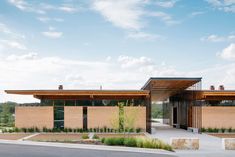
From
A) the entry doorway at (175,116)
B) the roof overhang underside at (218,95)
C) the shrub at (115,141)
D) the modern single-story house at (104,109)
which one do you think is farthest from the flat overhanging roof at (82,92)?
the shrub at (115,141)

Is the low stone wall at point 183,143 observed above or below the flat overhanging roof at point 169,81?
below

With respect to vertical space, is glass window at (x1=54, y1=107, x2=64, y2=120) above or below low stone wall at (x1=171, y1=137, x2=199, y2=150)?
above

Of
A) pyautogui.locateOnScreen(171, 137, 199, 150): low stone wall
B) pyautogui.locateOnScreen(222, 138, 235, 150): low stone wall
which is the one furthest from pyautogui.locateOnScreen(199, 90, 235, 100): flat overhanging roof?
pyautogui.locateOnScreen(171, 137, 199, 150): low stone wall

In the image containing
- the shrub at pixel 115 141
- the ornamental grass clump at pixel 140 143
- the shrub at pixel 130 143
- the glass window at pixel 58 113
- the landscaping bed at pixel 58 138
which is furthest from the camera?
the glass window at pixel 58 113

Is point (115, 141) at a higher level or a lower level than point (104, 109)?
lower

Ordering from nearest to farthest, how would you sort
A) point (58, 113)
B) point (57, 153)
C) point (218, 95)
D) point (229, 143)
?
1. point (57, 153)
2. point (229, 143)
3. point (218, 95)
4. point (58, 113)

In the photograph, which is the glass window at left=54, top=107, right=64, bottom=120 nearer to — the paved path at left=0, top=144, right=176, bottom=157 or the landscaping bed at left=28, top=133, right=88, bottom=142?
the landscaping bed at left=28, top=133, right=88, bottom=142

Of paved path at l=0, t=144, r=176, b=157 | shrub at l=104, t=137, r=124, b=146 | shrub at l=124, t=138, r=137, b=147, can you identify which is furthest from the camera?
shrub at l=104, t=137, r=124, b=146

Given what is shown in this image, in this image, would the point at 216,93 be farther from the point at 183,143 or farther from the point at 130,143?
the point at 130,143

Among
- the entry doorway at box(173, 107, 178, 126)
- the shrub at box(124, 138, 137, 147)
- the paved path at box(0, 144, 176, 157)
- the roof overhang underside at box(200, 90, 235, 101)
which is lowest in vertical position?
the paved path at box(0, 144, 176, 157)

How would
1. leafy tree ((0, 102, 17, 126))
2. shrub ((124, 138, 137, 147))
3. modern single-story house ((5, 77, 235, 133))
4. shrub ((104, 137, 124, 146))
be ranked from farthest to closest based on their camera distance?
leafy tree ((0, 102, 17, 126)) → modern single-story house ((5, 77, 235, 133)) → shrub ((104, 137, 124, 146)) → shrub ((124, 138, 137, 147))

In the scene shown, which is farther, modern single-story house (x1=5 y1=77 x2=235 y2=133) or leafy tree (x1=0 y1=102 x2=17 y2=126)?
leafy tree (x1=0 y1=102 x2=17 y2=126)

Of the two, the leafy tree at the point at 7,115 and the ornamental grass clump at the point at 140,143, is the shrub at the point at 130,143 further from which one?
the leafy tree at the point at 7,115

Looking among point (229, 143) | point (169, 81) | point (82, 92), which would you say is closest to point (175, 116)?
point (169, 81)
